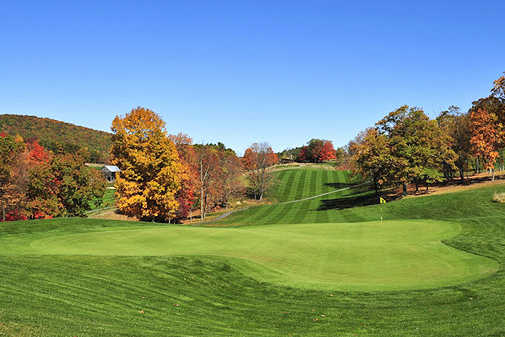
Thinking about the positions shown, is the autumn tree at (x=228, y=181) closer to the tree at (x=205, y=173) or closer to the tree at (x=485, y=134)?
the tree at (x=205, y=173)

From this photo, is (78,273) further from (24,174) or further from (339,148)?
(339,148)

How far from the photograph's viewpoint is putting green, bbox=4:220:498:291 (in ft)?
42.1

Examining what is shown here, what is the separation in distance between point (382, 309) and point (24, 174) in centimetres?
5419

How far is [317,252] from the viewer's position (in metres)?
16.6

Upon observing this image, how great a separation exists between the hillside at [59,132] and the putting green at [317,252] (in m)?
143

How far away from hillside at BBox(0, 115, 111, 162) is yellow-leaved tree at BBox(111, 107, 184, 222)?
12219 cm

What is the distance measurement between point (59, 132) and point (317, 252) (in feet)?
616

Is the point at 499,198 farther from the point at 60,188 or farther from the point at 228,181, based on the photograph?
the point at 228,181

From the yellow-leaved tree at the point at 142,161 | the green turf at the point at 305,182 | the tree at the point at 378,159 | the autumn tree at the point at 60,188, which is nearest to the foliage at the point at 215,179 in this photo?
the green turf at the point at 305,182

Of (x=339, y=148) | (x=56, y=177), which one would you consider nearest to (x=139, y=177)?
(x=56, y=177)

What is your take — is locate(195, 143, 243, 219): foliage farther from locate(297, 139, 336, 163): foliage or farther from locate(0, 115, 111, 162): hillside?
locate(0, 115, 111, 162): hillside

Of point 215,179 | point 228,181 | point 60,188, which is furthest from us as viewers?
point 228,181

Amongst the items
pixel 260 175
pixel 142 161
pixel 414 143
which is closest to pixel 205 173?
pixel 260 175

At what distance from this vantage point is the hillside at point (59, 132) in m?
156
